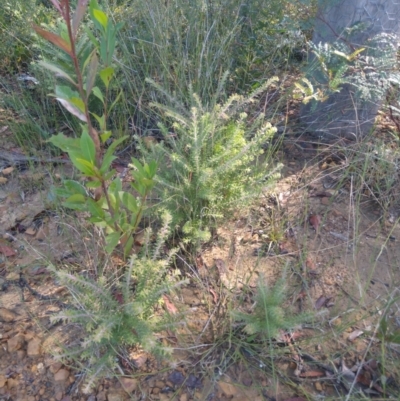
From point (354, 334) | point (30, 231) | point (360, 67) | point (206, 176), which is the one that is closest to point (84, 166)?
point (206, 176)

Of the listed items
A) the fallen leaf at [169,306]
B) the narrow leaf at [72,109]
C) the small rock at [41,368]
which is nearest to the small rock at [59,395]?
the small rock at [41,368]

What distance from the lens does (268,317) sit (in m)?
1.44

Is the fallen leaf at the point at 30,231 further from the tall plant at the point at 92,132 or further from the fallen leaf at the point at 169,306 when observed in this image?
the fallen leaf at the point at 169,306

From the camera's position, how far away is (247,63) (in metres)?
2.56

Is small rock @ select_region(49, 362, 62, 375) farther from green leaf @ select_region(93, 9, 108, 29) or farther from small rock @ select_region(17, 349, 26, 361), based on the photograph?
green leaf @ select_region(93, 9, 108, 29)

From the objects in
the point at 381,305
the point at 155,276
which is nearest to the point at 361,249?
the point at 381,305

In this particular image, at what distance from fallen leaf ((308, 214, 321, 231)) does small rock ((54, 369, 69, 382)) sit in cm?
123

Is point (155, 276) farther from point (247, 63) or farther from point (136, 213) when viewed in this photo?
point (247, 63)

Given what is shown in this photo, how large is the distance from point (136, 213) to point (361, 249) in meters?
1.04

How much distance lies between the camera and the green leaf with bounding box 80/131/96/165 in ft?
4.15

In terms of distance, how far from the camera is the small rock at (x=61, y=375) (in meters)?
1.48

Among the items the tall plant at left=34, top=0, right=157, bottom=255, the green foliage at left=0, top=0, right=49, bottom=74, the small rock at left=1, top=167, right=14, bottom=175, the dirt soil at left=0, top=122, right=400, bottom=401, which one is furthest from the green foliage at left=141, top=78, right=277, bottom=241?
the green foliage at left=0, top=0, right=49, bottom=74

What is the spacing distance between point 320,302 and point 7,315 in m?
1.24

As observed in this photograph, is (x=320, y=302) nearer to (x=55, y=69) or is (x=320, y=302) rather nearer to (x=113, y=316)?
(x=113, y=316)
